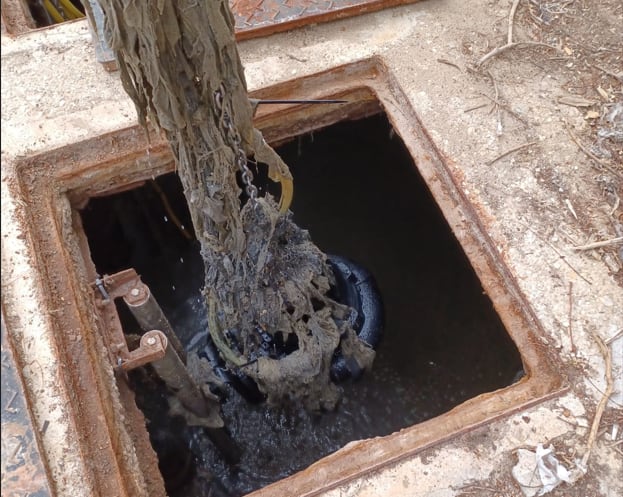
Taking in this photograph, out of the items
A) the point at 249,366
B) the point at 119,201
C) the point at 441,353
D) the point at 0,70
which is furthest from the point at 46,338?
the point at 441,353

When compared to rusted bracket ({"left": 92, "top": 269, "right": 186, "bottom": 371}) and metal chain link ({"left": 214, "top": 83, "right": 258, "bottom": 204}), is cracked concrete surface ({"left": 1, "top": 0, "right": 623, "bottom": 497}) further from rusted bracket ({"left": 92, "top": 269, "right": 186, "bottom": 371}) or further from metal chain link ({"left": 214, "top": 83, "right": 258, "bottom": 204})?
metal chain link ({"left": 214, "top": 83, "right": 258, "bottom": 204})

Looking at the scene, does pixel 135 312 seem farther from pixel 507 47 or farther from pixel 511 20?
pixel 511 20

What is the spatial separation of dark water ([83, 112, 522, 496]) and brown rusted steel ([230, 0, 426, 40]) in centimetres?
89

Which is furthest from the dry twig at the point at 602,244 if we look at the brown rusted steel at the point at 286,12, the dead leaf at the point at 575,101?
the brown rusted steel at the point at 286,12

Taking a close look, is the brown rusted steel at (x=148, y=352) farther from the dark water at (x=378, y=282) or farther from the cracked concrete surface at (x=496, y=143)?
the dark water at (x=378, y=282)

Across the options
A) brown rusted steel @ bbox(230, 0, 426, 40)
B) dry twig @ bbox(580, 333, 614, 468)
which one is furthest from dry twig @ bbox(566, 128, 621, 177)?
brown rusted steel @ bbox(230, 0, 426, 40)

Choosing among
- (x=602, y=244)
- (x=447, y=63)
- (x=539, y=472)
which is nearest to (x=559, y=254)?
(x=602, y=244)

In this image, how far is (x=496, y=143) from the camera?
2.32 m

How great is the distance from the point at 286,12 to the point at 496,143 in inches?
43.6

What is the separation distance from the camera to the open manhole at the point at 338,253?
184 centimetres

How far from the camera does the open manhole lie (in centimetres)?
184

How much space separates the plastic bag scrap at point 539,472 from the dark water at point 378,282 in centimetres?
139

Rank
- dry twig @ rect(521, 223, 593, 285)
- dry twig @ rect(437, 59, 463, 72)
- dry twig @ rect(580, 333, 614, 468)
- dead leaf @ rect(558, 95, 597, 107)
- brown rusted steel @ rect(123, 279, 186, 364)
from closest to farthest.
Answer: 1. dry twig @ rect(580, 333, 614, 468)
2. dry twig @ rect(521, 223, 593, 285)
3. brown rusted steel @ rect(123, 279, 186, 364)
4. dead leaf @ rect(558, 95, 597, 107)
5. dry twig @ rect(437, 59, 463, 72)

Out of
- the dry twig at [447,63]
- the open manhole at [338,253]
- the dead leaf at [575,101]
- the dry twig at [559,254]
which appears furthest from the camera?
the dry twig at [447,63]
